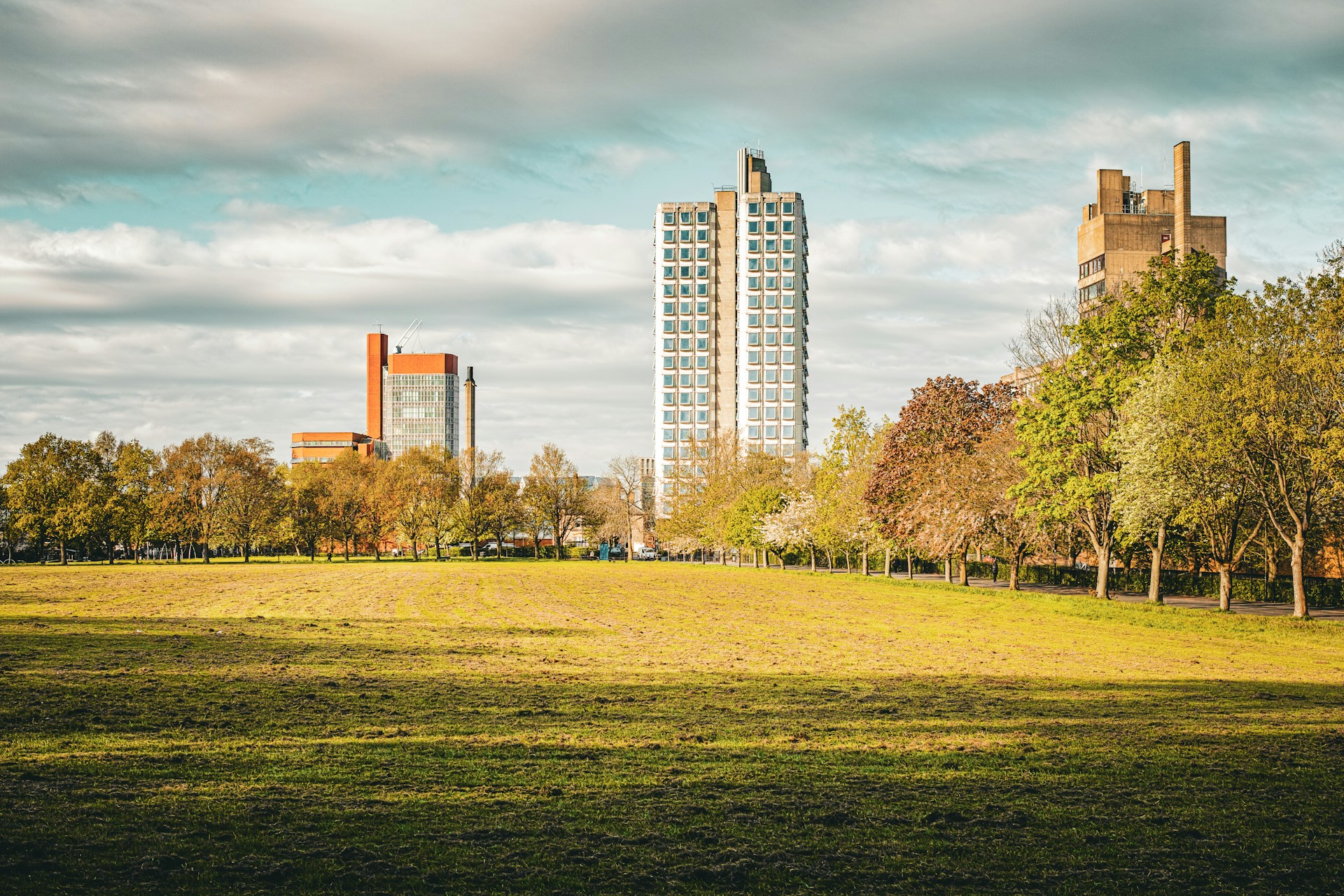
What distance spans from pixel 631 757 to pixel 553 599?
3394 centimetres

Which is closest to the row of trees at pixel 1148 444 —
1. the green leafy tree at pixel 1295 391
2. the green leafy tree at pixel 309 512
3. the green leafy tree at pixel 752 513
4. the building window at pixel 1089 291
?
the green leafy tree at pixel 1295 391

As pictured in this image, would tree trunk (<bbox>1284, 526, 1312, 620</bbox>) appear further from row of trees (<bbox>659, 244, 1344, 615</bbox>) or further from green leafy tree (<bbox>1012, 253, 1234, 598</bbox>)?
green leafy tree (<bbox>1012, 253, 1234, 598</bbox>)

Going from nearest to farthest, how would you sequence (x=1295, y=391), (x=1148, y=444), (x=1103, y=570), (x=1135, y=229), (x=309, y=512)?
1. (x=1295, y=391)
2. (x=1148, y=444)
3. (x=1103, y=570)
4. (x=1135, y=229)
5. (x=309, y=512)

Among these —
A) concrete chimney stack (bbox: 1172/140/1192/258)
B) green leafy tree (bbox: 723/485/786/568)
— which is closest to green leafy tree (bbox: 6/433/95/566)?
green leafy tree (bbox: 723/485/786/568)

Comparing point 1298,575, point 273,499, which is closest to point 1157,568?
point 1298,575

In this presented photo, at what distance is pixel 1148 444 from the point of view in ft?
131

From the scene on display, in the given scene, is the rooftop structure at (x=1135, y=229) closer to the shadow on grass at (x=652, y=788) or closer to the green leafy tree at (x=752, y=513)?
the green leafy tree at (x=752, y=513)

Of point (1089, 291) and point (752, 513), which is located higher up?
point (1089, 291)

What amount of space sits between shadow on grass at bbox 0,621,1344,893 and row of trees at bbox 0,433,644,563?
305ft

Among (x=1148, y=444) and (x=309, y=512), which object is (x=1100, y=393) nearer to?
(x=1148, y=444)

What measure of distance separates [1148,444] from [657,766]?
33.7 m

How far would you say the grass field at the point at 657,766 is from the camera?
8.35 m

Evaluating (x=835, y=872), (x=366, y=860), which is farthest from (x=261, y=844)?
(x=835, y=872)

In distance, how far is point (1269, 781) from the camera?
11641 millimetres
